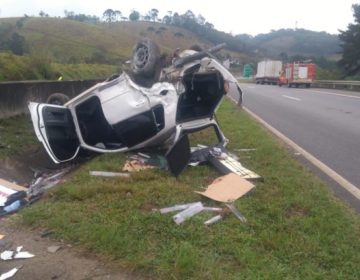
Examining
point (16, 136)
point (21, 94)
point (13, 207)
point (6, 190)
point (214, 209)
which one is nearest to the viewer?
point (214, 209)

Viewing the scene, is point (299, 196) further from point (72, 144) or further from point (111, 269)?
point (72, 144)

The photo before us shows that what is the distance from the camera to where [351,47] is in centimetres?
4969

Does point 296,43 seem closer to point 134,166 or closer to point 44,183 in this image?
point 134,166

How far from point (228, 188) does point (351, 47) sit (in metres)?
48.2

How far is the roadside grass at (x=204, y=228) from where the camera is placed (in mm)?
3754

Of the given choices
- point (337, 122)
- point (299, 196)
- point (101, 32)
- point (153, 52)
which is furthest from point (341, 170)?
point (101, 32)

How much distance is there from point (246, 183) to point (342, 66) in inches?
1964

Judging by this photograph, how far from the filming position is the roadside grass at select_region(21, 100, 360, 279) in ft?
12.3

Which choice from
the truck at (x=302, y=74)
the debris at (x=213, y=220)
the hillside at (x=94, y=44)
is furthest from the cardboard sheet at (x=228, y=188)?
the truck at (x=302, y=74)

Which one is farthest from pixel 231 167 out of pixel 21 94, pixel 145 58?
pixel 21 94

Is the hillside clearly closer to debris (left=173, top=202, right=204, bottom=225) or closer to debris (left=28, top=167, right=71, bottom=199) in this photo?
debris (left=28, top=167, right=71, bottom=199)

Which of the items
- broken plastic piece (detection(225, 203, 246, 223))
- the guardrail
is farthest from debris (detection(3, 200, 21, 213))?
the guardrail

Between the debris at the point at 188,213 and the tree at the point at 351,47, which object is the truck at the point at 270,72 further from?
the debris at the point at 188,213

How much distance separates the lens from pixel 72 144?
8.01 metres
